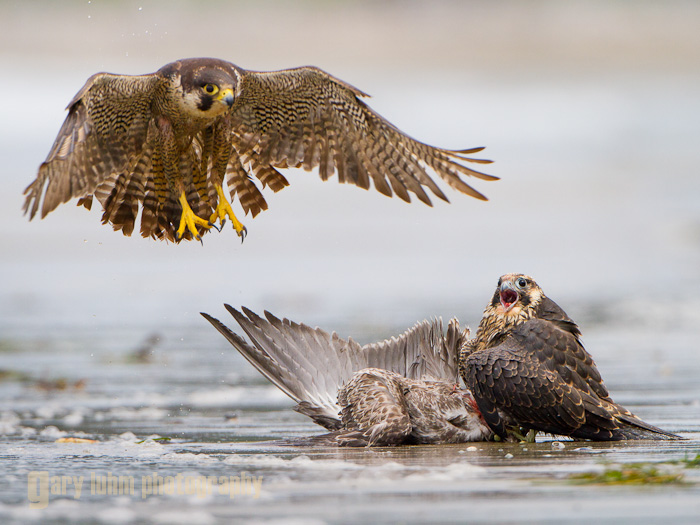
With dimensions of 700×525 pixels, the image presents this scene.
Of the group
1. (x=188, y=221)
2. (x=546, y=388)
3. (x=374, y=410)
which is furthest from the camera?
(x=188, y=221)

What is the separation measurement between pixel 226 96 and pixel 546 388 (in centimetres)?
262

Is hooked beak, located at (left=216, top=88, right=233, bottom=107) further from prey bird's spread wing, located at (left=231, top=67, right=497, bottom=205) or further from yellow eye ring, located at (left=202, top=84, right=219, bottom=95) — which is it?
prey bird's spread wing, located at (left=231, top=67, right=497, bottom=205)

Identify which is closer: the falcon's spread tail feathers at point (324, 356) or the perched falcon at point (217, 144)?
the falcon's spread tail feathers at point (324, 356)

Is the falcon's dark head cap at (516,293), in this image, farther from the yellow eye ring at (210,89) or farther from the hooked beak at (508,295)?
the yellow eye ring at (210,89)

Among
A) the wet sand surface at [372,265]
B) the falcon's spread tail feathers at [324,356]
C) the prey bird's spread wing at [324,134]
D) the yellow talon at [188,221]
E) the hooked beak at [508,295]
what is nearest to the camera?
the wet sand surface at [372,265]

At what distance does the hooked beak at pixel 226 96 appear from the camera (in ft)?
21.1

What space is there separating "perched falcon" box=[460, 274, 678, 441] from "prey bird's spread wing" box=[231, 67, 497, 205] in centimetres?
Result: 168

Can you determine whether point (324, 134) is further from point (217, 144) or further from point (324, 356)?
point (324, 356)

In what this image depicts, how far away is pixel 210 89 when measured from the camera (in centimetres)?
649

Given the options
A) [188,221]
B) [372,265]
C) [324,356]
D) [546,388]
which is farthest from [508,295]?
[372,265]

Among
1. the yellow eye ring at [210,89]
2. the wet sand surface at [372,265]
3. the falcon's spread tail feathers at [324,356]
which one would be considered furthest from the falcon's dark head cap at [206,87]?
the wet sand surface at [372,265]

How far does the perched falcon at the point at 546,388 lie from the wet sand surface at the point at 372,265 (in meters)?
0.12

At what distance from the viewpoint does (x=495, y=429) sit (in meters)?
5.15

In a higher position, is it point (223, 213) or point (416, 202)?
point (416, 202)
